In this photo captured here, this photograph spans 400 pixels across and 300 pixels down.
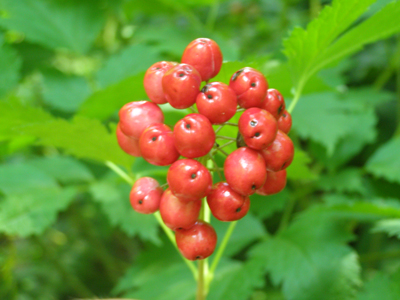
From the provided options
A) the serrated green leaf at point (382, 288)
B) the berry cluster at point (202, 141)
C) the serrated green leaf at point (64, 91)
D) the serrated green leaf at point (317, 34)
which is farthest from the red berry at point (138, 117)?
the serrated green leaf at point (64, 91)

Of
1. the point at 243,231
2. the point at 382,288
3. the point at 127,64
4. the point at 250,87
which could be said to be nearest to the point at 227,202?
the point at 250,87

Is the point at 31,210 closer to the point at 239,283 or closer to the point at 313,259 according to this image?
the point at 239,283

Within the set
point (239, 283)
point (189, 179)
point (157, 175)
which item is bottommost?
point (239, 283)

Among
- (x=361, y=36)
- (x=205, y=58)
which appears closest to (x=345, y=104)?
(x=361, y=36)

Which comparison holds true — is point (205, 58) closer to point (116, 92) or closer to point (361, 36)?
point (361, 36)

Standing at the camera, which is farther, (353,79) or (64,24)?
(353,79)

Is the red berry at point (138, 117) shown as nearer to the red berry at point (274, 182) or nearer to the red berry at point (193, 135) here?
the red berry at point (193, 135)

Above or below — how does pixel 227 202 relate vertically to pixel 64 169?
above
